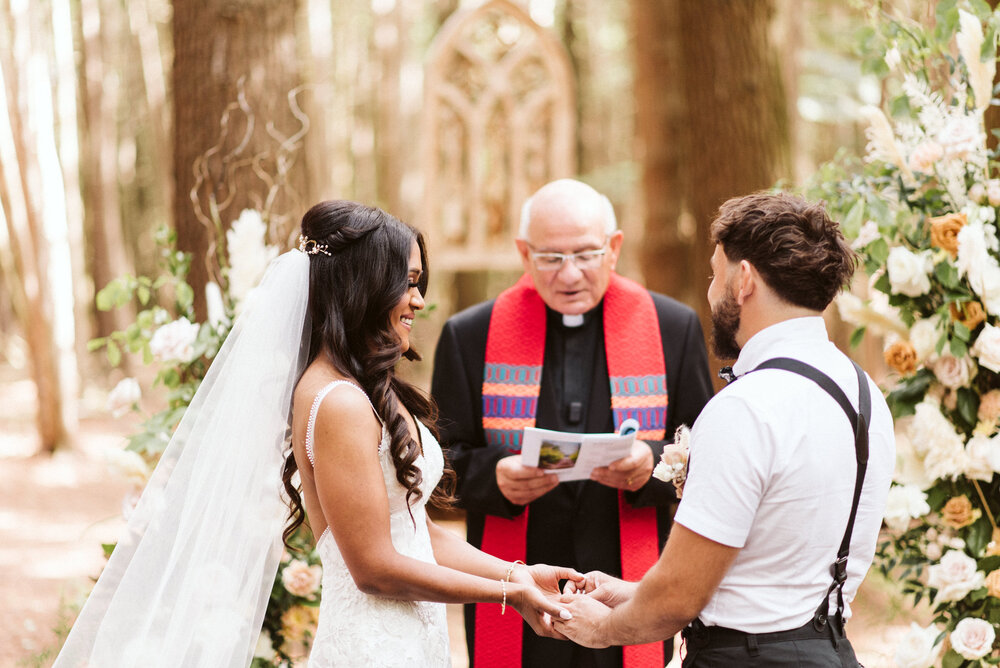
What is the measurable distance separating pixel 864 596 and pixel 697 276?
2776 mm

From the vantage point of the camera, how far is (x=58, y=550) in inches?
354

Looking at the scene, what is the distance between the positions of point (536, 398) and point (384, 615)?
1293 mm

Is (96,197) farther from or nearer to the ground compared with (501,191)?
nearer to the ground

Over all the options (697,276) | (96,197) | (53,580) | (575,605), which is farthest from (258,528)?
(96,197)

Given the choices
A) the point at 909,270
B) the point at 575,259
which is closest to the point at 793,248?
the point at 575,259

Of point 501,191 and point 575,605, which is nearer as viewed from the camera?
point 575,605

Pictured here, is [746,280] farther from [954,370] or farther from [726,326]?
[954,370]

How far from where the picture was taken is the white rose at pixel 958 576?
139 inches

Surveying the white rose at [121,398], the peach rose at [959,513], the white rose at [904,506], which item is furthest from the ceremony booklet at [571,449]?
the white rose at [121,398]

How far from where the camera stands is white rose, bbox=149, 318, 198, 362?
375 cm

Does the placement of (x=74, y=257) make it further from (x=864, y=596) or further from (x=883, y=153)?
(x=883, y=153)

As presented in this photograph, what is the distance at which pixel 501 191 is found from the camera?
8.16 m

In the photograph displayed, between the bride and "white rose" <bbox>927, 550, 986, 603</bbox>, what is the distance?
1672 millimetres

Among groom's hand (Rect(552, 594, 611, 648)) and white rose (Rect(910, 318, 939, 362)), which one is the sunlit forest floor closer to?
white rose (Rect(910, 318, 939, 362))
